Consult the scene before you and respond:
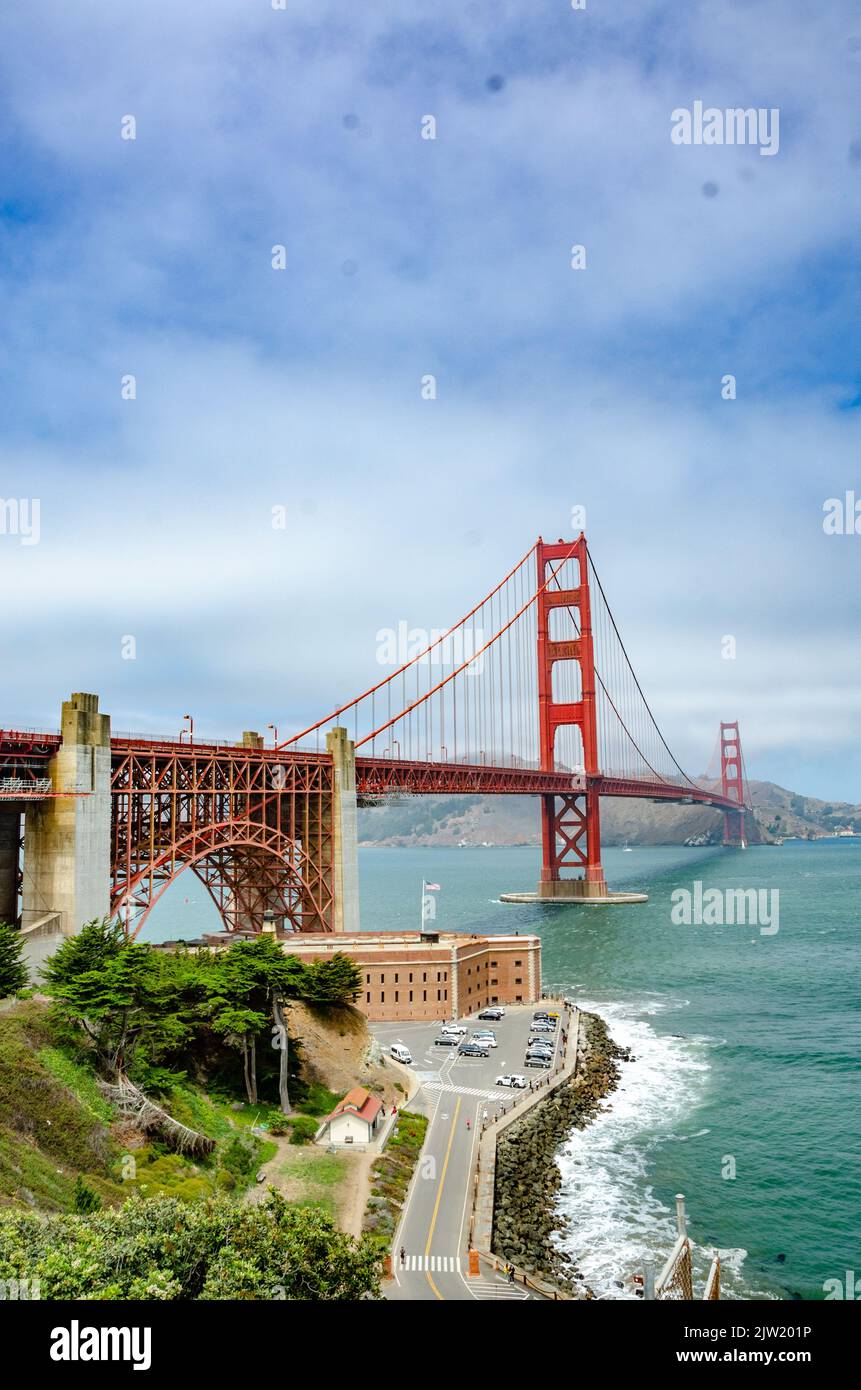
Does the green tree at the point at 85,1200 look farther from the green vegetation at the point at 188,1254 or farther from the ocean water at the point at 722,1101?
the ocean water at the point at 722,1101

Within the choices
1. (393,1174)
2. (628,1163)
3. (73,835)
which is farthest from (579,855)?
(393,1174)

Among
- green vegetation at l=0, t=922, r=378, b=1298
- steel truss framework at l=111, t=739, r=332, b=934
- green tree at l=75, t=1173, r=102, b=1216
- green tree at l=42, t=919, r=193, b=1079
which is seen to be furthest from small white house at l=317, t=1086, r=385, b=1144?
steel truss framework at l=111, t=739, r=332, b=934

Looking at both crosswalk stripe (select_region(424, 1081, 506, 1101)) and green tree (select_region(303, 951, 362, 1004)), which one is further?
green tree (select_region(303, 951, 362, 1004))

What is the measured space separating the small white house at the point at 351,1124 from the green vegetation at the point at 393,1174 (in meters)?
0.92

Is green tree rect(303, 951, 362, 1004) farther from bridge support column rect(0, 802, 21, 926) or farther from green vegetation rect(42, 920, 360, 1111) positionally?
bridge support column rect(0, 802, 21, 926)

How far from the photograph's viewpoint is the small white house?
35.4 m

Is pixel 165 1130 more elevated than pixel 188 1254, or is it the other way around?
pixel 188 1254

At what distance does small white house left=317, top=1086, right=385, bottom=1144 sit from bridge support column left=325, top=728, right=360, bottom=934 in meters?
30.1

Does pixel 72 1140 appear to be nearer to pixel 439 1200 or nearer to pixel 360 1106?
pixel 360 1106

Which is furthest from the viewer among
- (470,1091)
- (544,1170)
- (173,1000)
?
(470,1091)

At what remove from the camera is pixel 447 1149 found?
36500 millimetres

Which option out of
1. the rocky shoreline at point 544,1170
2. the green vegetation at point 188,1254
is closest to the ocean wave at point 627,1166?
the rocky shoreline at point 544,1170

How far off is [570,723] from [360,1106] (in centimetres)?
9843
